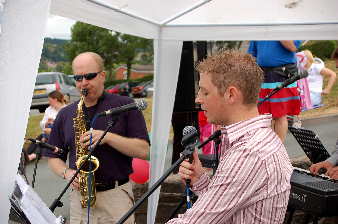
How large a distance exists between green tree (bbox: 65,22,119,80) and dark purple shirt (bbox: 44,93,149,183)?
22.1 meters

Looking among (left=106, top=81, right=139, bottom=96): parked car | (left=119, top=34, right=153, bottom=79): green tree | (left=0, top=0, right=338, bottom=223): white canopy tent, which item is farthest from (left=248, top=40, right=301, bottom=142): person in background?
(left=119, top=34, right=153, bottom=79): green tree

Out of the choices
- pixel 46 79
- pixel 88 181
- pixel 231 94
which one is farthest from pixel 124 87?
pixel 231 94

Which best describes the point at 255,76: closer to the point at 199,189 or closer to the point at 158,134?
the point at 199,189

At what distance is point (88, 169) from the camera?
3270 millimetres

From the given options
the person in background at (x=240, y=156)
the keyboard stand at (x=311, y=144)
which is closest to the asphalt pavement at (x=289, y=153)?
the keyboard stand at (x=311, y=144)

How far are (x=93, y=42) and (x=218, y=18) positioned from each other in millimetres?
23737

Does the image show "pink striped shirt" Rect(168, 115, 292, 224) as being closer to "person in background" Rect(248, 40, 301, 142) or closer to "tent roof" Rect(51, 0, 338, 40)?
"tent roof" Rect(51, 0, 338, 40)

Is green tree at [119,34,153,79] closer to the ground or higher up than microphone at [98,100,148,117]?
higher up

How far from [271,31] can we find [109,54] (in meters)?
22.6

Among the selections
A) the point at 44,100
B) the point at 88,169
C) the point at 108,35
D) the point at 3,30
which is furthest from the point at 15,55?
the point at 108,35

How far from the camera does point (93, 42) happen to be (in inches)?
1079

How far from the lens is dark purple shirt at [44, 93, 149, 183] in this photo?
11.0ft

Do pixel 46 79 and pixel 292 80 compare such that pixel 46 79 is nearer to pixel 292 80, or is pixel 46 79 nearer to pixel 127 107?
pixel 292 80

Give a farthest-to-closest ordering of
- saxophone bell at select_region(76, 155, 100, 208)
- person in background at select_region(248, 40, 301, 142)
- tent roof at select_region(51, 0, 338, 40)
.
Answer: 1. person in background at select_region(248, 40, 301, 142)
2. tent roof at select_region(51, 0, 338, 40)
3. saxophone bell at select_region(76, 155, 100, 208)
